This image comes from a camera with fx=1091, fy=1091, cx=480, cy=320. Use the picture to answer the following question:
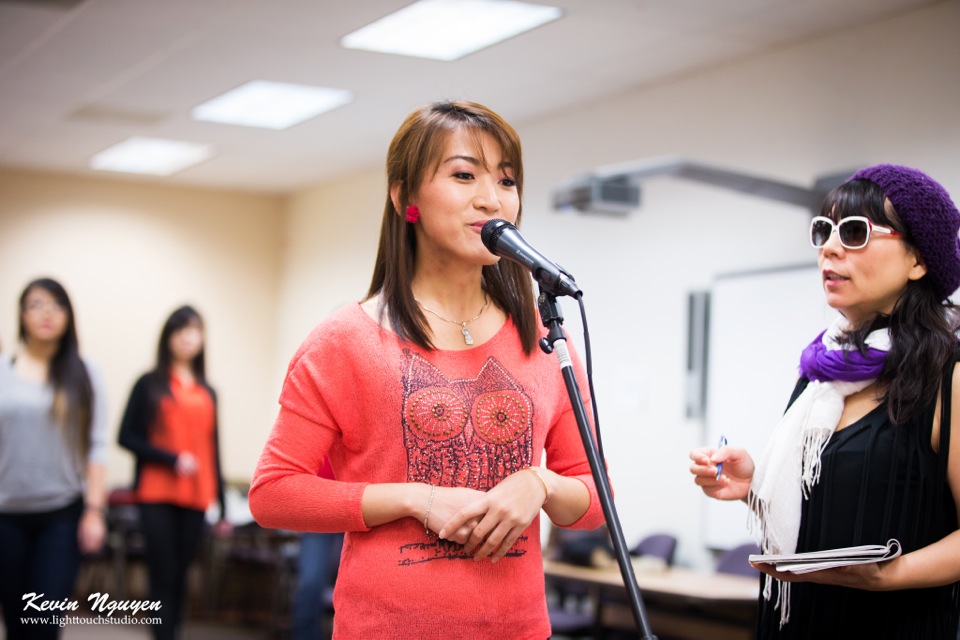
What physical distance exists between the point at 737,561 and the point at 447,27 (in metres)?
2.87

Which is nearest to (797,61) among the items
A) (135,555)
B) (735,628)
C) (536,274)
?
(735,628)

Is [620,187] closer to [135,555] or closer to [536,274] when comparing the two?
[536,274]

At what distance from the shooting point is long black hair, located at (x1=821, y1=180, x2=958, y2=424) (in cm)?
180

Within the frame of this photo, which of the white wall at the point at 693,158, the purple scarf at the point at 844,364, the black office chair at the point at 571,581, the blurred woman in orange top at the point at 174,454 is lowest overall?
the black office chair at the point at 571,581

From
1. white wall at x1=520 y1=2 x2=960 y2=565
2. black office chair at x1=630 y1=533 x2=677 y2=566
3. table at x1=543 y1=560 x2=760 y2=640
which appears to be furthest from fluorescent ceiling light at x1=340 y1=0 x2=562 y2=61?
black office chair at x1=630 y1=533 x2=677 y2=566

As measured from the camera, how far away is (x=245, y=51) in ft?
18.3

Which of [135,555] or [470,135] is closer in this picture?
[470,135]

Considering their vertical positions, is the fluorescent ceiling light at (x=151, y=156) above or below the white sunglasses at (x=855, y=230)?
above

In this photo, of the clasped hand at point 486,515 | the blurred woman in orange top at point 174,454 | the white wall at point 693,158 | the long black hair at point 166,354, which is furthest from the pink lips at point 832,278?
the long black hair at point 166,354

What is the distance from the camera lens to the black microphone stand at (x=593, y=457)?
135cm

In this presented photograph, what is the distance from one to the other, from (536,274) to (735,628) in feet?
13.4

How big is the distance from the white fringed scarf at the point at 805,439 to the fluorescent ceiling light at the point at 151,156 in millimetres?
6592

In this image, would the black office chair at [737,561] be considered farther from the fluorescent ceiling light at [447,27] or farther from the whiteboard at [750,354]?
the fluorescent ceiling light at [447,27]

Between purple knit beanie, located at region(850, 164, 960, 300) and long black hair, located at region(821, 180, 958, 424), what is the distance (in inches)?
0.7
